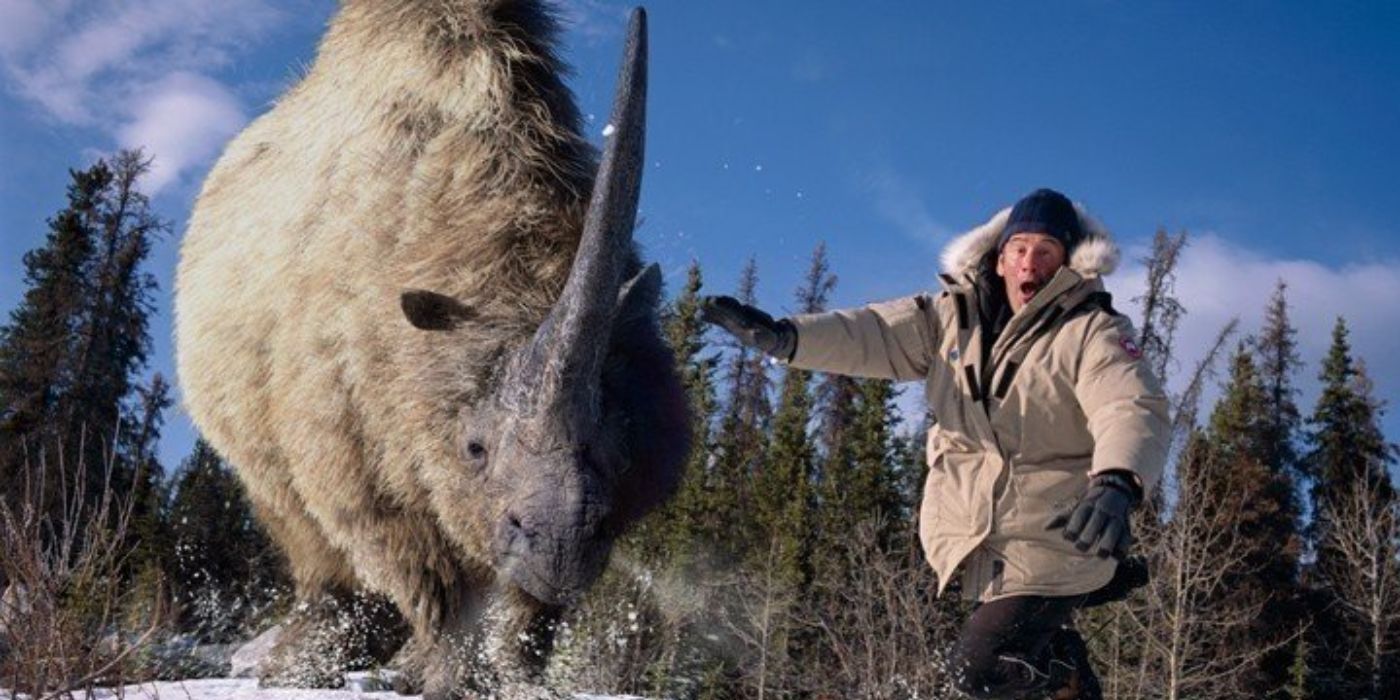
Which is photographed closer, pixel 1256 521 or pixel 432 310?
pixel 432 310

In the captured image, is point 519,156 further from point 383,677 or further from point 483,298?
point 383,677

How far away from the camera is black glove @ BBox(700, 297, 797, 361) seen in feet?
14.9

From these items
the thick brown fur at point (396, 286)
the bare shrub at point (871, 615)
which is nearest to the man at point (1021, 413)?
the thick brown fur at point (396, 286)

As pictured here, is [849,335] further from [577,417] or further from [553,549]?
[553,549]

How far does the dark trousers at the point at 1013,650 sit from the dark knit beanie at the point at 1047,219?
4.50ft

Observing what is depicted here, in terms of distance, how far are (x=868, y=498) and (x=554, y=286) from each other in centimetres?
3264

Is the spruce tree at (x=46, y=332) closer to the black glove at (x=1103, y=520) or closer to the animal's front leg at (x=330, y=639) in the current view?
the animal's front leg at (x=330, y=639)

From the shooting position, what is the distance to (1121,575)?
14.7 ft

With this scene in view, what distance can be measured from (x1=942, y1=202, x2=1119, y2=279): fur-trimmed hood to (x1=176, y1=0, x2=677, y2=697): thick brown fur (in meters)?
1.93

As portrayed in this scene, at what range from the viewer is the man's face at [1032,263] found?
465 cm

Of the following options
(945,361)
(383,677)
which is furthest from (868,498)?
(945,361)

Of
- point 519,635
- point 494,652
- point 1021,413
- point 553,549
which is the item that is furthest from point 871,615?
point 1021,413

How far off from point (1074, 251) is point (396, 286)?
314cm

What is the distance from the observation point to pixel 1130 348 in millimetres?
4371
